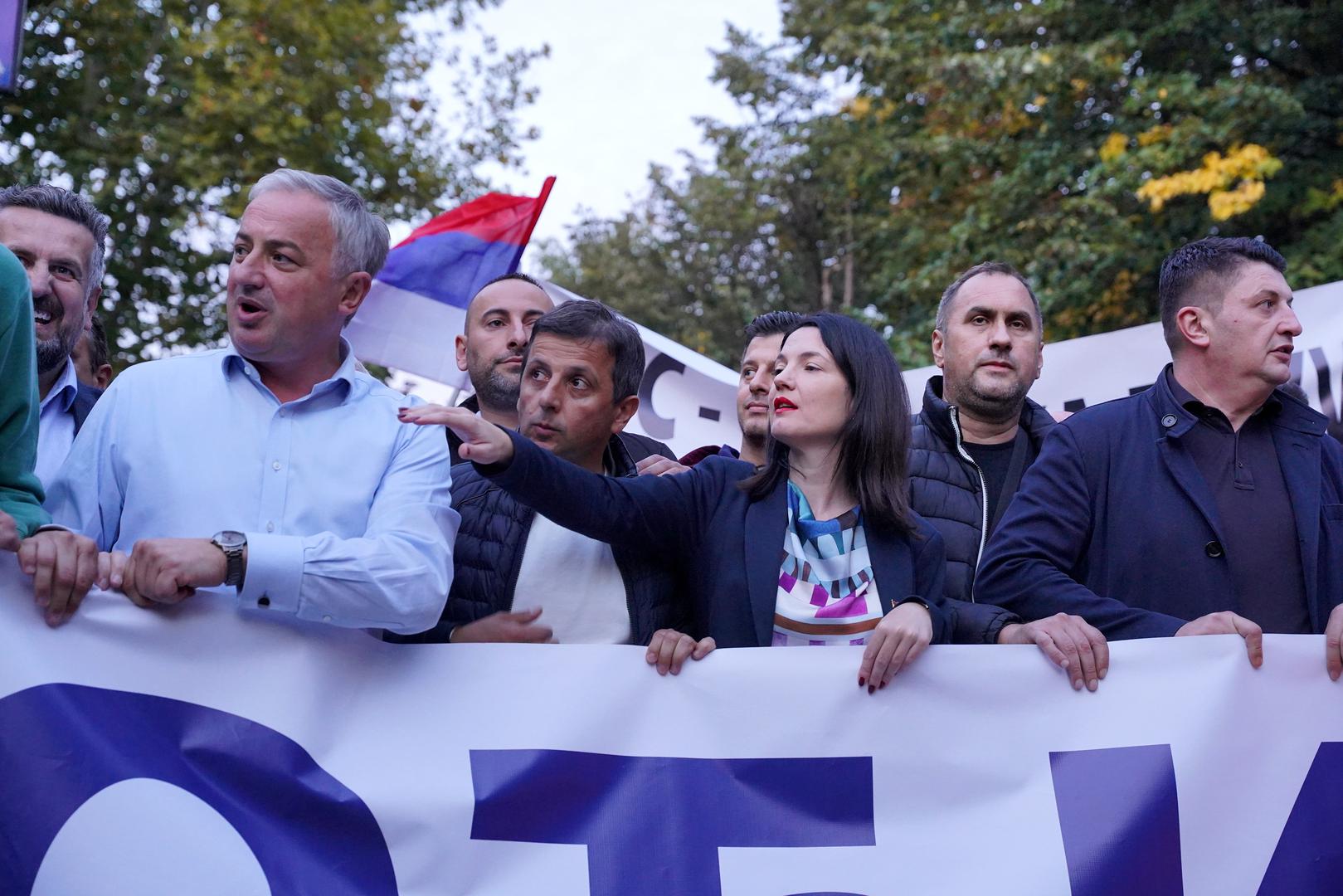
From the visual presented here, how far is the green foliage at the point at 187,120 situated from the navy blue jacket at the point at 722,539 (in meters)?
10.7

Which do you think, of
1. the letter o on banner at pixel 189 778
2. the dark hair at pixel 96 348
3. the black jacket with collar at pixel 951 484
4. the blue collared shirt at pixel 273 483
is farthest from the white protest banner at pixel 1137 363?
the letter o on banner at pixel 189 778

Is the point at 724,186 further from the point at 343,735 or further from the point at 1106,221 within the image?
the point at 343,735

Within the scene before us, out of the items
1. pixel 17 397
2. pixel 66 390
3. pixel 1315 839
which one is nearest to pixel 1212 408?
pixel 1315 839

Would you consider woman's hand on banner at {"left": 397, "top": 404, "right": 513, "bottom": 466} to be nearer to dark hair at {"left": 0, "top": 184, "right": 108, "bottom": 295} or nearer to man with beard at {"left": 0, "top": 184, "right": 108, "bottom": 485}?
man with beard at {"left": 0, "top": 184, "right": 108, "bottom": 485}


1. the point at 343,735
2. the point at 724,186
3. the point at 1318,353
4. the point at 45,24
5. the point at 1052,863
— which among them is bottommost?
the point at 1052,863

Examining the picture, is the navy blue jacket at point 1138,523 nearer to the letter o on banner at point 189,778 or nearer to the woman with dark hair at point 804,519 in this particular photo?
the woman with dark hair at point 804,519

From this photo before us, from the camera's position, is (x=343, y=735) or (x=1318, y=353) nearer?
(x=343, y=735)

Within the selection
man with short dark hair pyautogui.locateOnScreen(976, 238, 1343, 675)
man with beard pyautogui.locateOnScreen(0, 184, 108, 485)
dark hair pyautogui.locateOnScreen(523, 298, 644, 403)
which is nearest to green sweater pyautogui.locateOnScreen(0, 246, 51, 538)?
man with beard pyautogui.locateOnScreen(0, 184, 108, 485)

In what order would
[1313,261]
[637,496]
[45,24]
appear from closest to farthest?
[637,496] → [1313,261] → [45,24]

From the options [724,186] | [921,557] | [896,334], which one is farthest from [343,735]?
[724,186]

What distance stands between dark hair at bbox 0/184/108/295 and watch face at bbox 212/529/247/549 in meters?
1.37

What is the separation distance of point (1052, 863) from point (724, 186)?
22638mm

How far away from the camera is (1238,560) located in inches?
130

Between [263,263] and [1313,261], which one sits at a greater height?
[1313,261]
